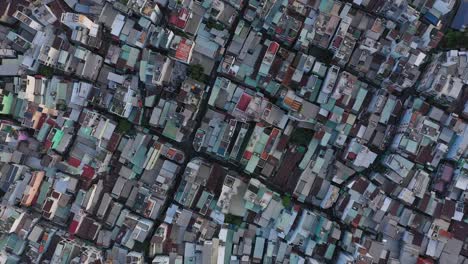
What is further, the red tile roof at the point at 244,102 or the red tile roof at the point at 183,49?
the red tile roof at the point at 183,49

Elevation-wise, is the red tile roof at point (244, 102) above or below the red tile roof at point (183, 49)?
below

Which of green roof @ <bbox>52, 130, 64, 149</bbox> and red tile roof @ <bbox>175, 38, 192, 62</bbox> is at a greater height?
red tile roof @ <bbox>175, 38, 192, 62</bbox>

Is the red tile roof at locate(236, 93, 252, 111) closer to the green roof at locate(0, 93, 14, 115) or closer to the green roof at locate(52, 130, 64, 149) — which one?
the green roof at locate(52, 130, 64, 149)

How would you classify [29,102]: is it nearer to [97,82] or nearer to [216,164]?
[97,82]

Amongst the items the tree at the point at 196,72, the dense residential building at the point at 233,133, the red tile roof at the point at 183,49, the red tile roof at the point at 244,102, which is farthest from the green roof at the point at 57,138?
the red tile roof at the point at 244,102

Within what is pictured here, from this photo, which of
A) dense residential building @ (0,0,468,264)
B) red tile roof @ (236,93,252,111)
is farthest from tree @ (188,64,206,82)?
red tile roof @ (236,93,252,111)

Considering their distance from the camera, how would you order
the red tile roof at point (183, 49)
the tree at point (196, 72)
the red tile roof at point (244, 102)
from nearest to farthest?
1. the red tile roof at point (244, 102)
2. the red tile roof at point (183, 49)
3. the tree at point (196, 72)

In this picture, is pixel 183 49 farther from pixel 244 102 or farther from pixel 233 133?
pixel 233 133

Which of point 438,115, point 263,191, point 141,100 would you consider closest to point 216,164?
point 263,191

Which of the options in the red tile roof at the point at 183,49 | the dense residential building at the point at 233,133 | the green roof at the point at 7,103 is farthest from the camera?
the green roof at the point at 7,103

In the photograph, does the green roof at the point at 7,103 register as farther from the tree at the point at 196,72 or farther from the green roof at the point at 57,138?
the tree at the point at 196,72

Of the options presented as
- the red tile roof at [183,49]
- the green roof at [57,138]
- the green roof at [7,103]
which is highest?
the red tile roof at [183,49]

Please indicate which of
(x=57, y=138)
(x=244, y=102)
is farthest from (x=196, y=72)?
(x=57, y=138)
